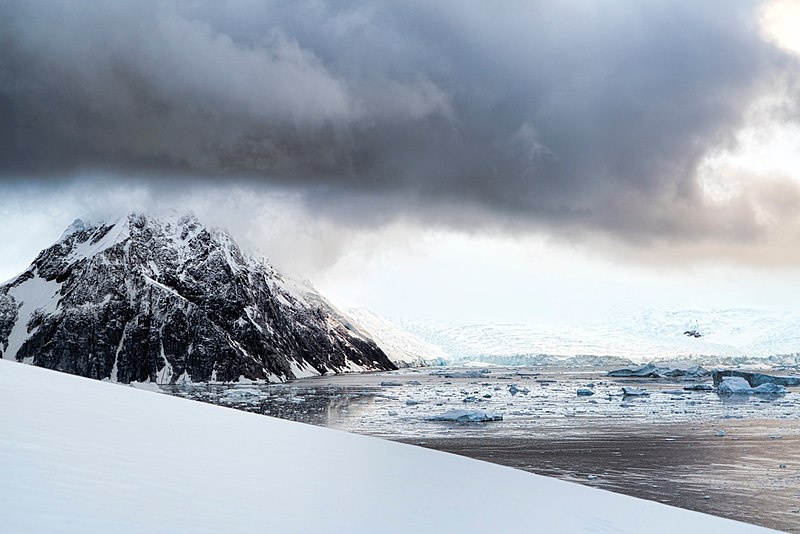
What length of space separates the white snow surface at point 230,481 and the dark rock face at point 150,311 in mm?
112132

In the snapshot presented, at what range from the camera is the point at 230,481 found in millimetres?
7941

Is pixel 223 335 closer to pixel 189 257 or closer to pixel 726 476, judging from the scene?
pixel 189 257

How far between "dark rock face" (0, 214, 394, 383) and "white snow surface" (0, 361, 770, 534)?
11213 cm

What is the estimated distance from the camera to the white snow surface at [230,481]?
19.1 feet

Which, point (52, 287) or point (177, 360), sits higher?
point (52, 287)

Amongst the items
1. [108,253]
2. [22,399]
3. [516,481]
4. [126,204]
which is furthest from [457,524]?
[126,204]

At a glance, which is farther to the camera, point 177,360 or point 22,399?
point 177,360

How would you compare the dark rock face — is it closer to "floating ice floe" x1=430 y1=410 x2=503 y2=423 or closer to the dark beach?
"floating ice floe" x1=430 y1=410 x2=503 y2=423

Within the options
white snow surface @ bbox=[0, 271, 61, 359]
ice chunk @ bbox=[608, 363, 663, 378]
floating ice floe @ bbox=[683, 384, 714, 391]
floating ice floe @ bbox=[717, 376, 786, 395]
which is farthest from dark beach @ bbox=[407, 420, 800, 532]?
white snow surface @ bbox=[0, 271, 61, 359]

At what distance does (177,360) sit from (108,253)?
27.7 m

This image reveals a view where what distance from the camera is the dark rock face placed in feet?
405

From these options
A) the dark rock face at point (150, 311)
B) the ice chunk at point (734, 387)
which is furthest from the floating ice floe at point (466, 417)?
the dark rock face at point (150, 311)

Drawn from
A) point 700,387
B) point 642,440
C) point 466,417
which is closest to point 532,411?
point 466,417

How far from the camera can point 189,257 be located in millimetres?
145375
